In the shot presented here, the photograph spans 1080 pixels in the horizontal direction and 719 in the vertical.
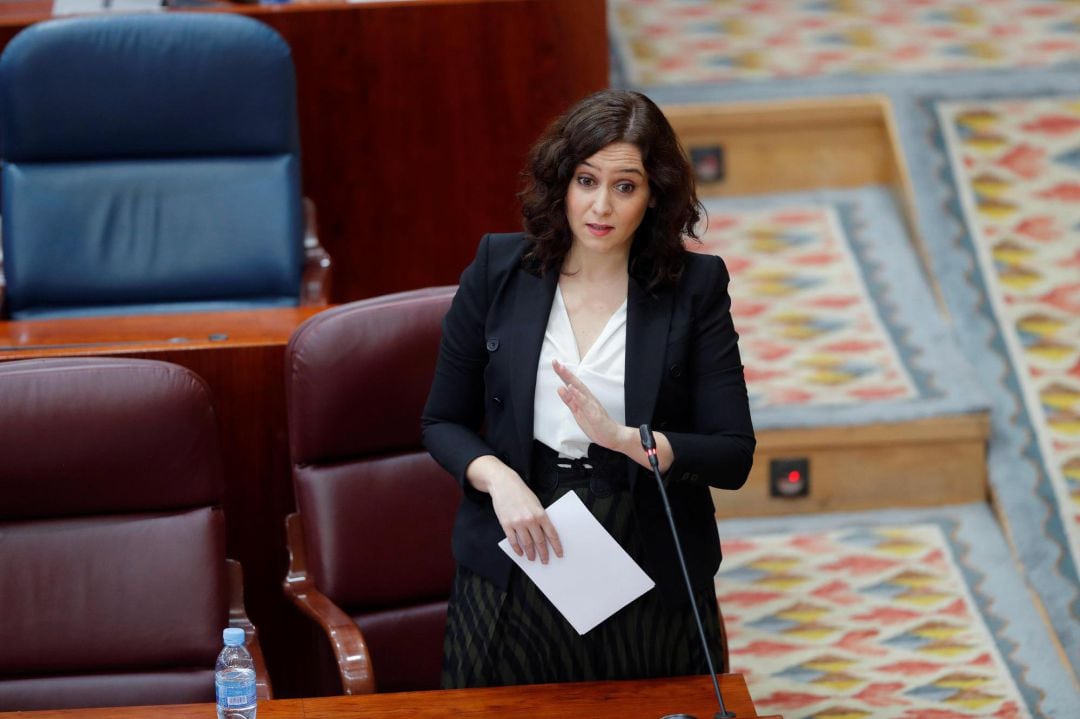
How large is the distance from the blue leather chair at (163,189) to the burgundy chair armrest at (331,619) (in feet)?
2.79

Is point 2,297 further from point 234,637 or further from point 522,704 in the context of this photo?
point 522,704

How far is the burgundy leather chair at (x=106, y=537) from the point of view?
5.96 feet

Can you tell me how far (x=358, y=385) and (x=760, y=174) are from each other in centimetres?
192

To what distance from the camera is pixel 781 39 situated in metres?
4.02

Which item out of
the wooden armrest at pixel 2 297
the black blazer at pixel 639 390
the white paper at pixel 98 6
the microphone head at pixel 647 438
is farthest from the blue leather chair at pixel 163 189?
the microphone head at pixel 647 438

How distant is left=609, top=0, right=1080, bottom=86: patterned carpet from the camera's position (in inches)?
151

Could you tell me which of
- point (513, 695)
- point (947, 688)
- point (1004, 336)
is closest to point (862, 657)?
point (947, 688)

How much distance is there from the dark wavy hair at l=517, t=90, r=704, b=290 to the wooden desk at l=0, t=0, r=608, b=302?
1.47m

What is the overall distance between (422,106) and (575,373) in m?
1.61

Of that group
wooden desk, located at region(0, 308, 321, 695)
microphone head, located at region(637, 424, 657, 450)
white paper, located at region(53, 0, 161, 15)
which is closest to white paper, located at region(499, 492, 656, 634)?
microphone head, located at region(637, 424, 657, 450)

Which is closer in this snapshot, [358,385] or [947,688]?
[358,385]

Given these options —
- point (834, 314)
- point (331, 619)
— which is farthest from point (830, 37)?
point (331, 619)

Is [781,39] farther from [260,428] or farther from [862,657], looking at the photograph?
[260,428]

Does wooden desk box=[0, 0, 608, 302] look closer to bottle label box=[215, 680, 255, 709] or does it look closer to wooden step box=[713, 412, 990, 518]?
wooden step box=[713, 412, 990, 518]
